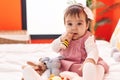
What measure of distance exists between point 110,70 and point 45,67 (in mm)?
435

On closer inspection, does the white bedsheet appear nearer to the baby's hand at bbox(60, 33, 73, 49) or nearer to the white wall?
the baby's hand at bbox(60, 33, 73, 49)

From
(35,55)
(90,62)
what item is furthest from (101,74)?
(35,55)

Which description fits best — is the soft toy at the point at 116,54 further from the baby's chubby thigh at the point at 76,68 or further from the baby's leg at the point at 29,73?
the baby's leg at the point at 29,73

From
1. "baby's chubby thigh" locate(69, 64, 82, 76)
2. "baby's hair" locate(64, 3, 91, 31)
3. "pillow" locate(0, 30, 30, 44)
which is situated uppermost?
"baby's hair" locate(64, 3, 91, 31)

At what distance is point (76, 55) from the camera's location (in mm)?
1507

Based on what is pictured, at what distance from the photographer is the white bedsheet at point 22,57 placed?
148 centimetres

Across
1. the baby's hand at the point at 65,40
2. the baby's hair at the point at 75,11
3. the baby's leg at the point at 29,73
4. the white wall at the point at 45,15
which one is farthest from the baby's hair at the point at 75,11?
the white wall at the point at 45,15

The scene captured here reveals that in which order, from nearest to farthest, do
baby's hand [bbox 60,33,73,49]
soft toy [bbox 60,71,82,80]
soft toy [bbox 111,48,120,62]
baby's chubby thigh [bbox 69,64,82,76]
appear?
1. soft toy [bbox 60,71,82,80]
2. baby's chubby thigh [bbox 69,64,82,76]
3. baby's hand [bbox 60,33,73,49]
4. soft toy [bbox 111,48,120,62]

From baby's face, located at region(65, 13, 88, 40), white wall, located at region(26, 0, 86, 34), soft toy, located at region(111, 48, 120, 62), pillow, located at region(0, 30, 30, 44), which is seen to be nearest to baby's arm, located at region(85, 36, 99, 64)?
baby's face, located at region(65, 13, 88, 40)

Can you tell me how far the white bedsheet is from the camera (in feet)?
4.87

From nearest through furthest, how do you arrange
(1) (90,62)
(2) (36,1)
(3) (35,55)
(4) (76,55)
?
(1) (90,62) → (4) (76,55) → (3) (35,55) → (2) (36,1)

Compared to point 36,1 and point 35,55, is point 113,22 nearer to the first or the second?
point 36,1

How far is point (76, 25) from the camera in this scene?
152 centimetres

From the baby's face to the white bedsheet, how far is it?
33 cm
